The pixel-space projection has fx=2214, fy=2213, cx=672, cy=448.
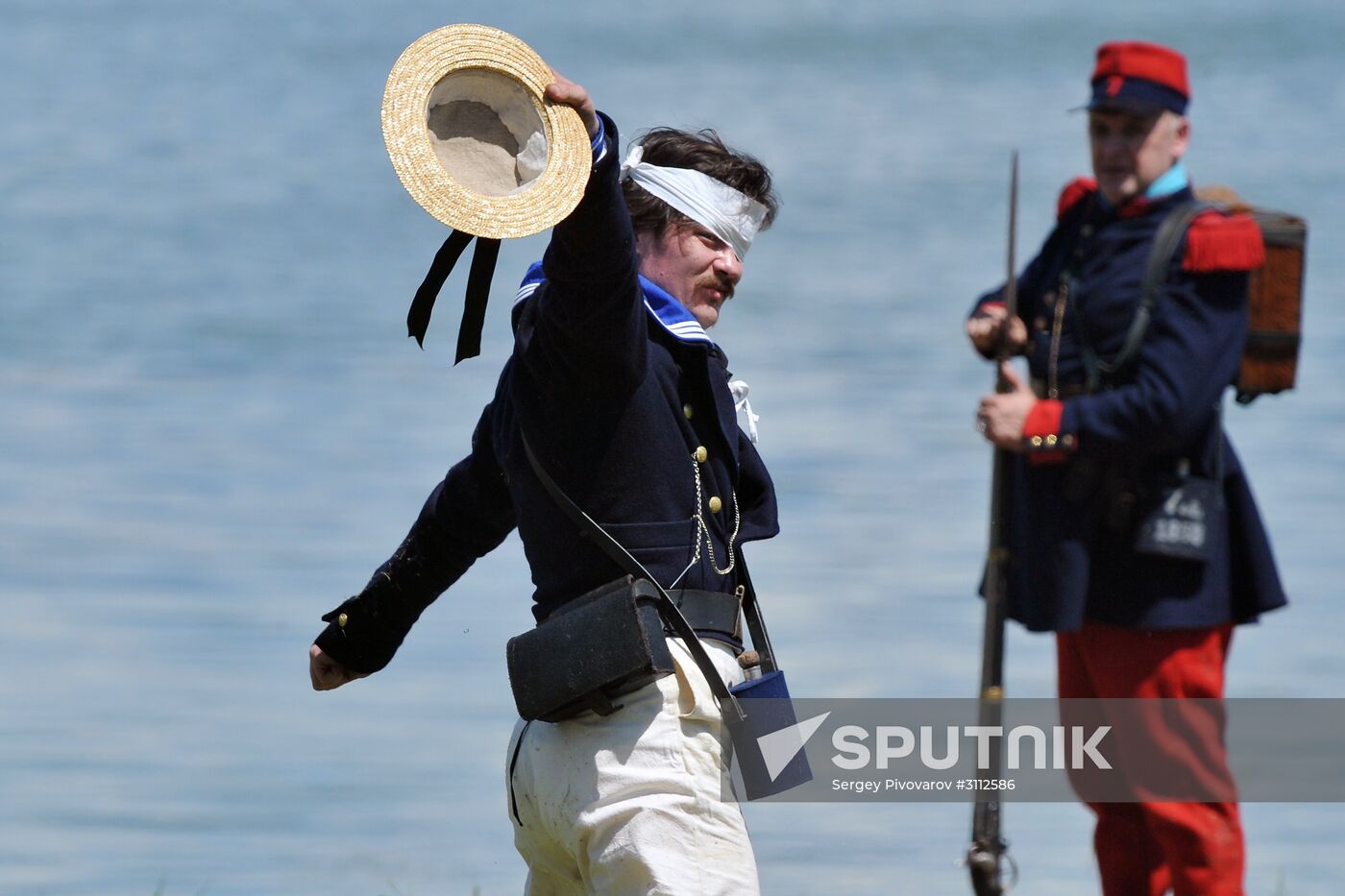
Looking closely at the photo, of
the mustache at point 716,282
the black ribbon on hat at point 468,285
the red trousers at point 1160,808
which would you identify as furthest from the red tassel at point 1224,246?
the black ribbon on hat at point 468,285

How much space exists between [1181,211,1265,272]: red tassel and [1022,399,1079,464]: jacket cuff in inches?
11.9

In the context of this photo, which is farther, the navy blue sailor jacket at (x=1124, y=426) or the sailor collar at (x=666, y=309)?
the sailor collar at (x=666, y=309)

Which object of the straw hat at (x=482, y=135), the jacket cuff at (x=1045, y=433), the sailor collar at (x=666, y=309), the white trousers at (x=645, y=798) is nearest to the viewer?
the straw hat at (x=482, y=135)

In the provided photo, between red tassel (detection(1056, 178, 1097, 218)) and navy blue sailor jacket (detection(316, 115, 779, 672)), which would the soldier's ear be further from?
navy blue sailor jacket (detection(316, 115, 779, 672))

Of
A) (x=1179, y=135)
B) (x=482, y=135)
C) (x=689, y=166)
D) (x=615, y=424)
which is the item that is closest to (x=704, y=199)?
(x=689, y=166)

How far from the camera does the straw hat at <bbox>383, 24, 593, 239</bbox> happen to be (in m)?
3.27

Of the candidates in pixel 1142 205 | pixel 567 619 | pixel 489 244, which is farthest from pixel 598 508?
pixel 1142 205

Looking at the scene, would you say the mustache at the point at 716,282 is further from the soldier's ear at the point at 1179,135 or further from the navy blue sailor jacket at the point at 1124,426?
the soldier's ear at the point at 1179,135

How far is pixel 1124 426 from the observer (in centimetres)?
339

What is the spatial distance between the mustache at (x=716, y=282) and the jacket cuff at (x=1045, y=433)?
82 centimetres

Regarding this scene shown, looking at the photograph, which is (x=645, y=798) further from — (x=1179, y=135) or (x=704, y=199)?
(x=1179, y=135)

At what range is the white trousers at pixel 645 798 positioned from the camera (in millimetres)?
3494

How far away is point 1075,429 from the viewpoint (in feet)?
11.1

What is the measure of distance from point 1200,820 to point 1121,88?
115 cm
